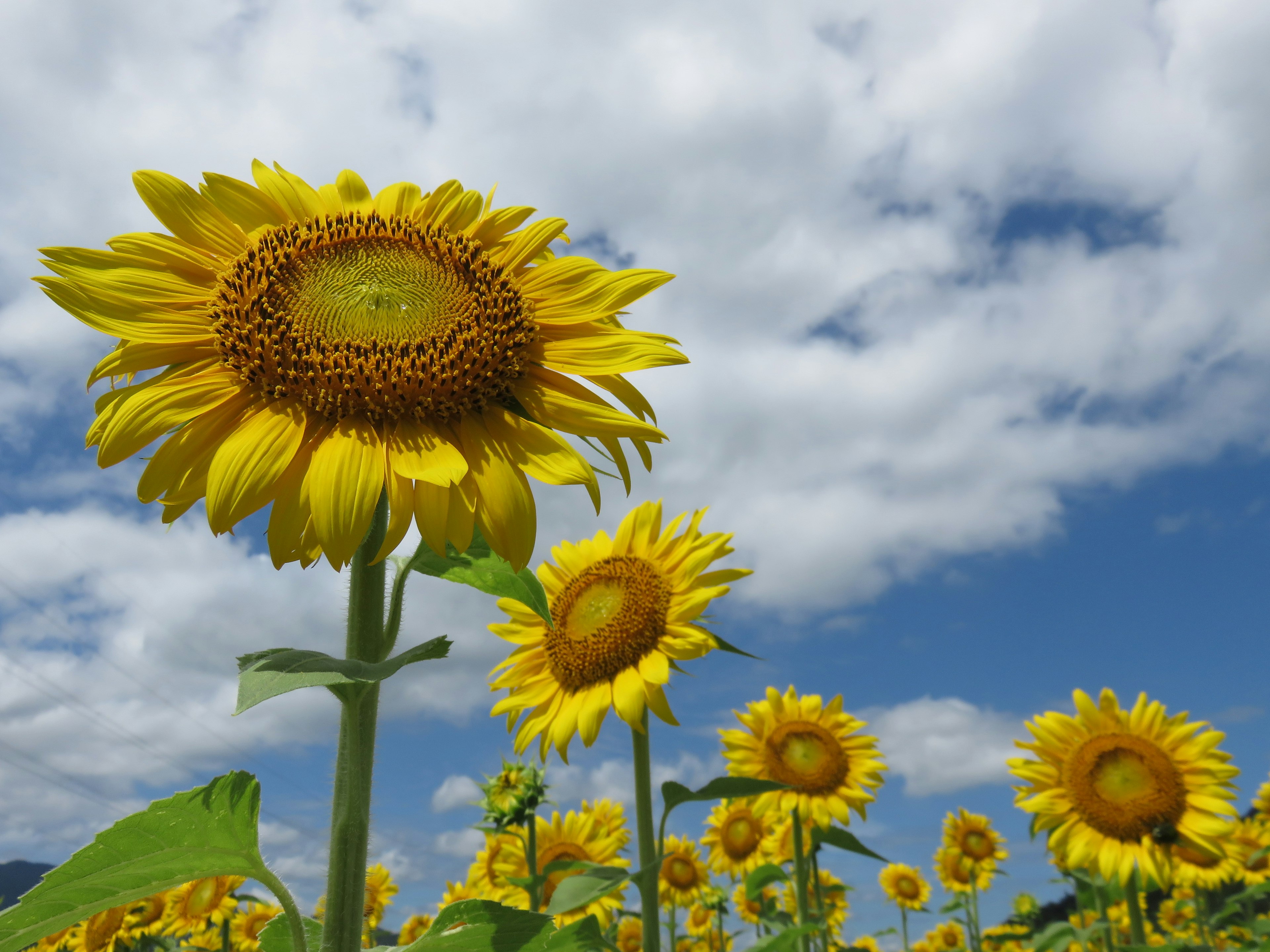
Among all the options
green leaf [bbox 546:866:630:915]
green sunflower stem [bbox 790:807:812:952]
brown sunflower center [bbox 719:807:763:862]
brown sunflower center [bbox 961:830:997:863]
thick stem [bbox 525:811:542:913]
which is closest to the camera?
green leaf [bbox 546:866:630:915]

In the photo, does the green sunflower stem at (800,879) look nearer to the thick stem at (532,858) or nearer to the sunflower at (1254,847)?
the thick stem at (532,858)

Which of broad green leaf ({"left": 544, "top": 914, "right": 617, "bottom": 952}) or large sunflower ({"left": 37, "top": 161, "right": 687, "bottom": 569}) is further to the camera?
broad green leaf ({"left": 544, "top": 914, "right": 617, "bottom": 952})

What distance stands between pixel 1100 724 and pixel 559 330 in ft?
18.2

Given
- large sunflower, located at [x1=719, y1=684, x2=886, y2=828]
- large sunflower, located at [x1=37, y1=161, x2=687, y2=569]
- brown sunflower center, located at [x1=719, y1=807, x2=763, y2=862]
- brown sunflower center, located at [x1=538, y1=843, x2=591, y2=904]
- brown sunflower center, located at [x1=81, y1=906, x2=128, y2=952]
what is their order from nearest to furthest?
large sunflower, located at [x1=37, y1=161, x2=687, y2=569] < large sunflower, located at [x1=719, y1=684, x2=886, y2=828] < brown sunflower center, located at [x1=538, y1=843, x2=591, y2=904] < brown sunflower center, located at [x1=81, y1=906, x2=128, y2=952] < brown sunflower center, located at [x1=719, y1=807, x2=763, y2=862]

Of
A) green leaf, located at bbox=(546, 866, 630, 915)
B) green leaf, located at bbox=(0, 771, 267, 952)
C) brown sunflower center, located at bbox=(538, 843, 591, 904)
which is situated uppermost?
brown sunflower center, located at bbox=(538, 843, 591, 904)

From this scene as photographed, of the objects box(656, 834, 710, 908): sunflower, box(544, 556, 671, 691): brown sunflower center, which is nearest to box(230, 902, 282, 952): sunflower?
box(656, 834, 710, 908): sunflower

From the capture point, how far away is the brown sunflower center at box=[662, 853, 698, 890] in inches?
359

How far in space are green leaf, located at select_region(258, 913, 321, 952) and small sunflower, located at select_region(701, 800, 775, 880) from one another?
6.55m

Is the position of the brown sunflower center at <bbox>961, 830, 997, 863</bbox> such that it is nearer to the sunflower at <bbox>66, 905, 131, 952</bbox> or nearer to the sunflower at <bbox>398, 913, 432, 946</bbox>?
the sunflower at <bbox>398, 913, 432, 946</bbox>

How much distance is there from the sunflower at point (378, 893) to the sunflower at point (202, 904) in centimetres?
119

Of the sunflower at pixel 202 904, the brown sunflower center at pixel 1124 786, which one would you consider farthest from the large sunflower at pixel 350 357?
the sunflower at pixel 202 904

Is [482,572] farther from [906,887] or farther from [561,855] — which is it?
[906,887]

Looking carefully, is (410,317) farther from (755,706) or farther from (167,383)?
(755,706)

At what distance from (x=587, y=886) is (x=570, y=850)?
14.2ft
